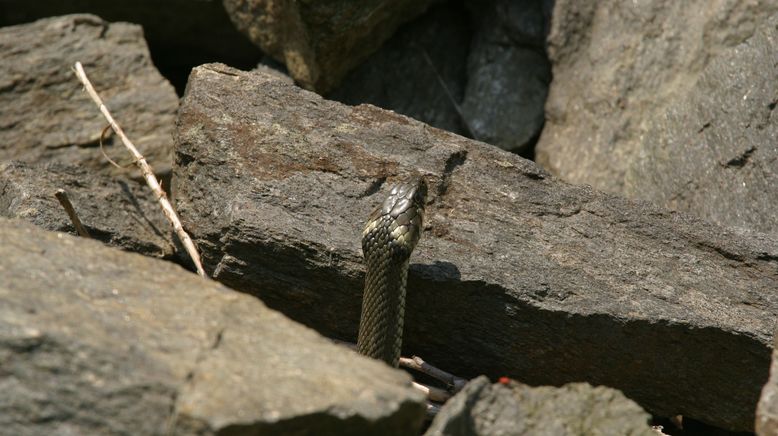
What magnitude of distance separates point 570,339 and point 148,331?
6.44ft

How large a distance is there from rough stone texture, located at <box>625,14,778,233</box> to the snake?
1.98 metres

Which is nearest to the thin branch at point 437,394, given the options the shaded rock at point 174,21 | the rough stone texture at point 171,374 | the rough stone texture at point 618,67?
the rough stone texture at point 171,374

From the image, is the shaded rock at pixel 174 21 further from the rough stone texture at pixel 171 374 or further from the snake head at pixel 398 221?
the rough stone texture at pixel 171 374

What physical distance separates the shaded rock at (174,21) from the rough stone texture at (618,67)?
2.30 meters

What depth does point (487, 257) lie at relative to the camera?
15.6ft

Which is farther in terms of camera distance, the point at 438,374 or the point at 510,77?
the point at 510,77

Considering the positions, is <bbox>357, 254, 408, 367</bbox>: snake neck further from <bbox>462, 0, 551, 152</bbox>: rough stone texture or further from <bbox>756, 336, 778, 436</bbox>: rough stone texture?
<bbox>462, 0, 551, 152</bbox>: rough stone texture

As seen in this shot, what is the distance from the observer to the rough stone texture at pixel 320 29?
6.66 metres

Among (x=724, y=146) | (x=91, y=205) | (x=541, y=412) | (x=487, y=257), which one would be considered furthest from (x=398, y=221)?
(x=724, y=146)

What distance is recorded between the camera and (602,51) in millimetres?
7066

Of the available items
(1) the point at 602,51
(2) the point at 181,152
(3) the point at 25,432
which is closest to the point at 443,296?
(2) the point at 181,152

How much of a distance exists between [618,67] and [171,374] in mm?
4517

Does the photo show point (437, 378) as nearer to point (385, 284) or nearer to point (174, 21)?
point (385, 284)

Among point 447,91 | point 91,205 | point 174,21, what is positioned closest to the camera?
point 91,205
